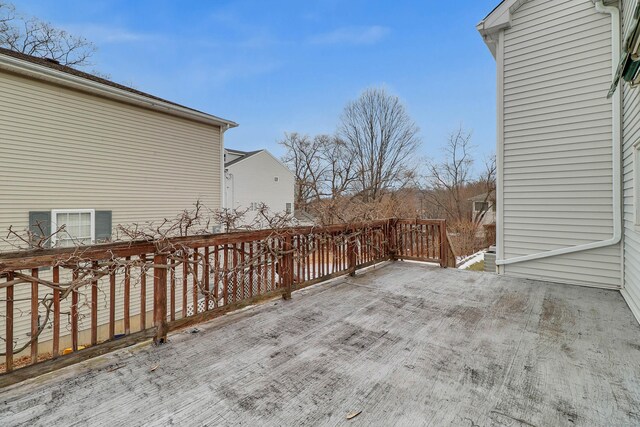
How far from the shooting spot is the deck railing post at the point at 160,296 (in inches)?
101

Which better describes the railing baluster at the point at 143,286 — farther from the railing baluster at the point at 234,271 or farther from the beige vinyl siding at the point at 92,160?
the beige vinyl siding at the point at 92,160

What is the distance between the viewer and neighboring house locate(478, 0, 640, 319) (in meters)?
4.13

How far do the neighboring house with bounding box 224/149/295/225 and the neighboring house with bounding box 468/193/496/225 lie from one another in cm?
1150

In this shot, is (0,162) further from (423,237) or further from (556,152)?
(556,152)

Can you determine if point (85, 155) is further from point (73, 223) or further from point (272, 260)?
point (272, 260)

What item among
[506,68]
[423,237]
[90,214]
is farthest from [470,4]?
[90,214]

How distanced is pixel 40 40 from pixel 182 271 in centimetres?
1423

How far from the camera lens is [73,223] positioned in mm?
6586

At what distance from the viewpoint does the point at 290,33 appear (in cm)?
1305

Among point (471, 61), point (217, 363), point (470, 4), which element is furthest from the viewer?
point (471, 61)

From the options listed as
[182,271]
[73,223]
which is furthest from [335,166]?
[182,271]

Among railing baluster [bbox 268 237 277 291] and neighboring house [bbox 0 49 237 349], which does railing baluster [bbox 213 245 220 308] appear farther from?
neighboring house [bbox 0 49 237 349]

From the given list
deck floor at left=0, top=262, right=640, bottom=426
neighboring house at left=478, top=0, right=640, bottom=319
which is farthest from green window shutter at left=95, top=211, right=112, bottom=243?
neighboring house at left=478, top=0, right=640, bottom=319

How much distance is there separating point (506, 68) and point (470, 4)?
17.6 feet
